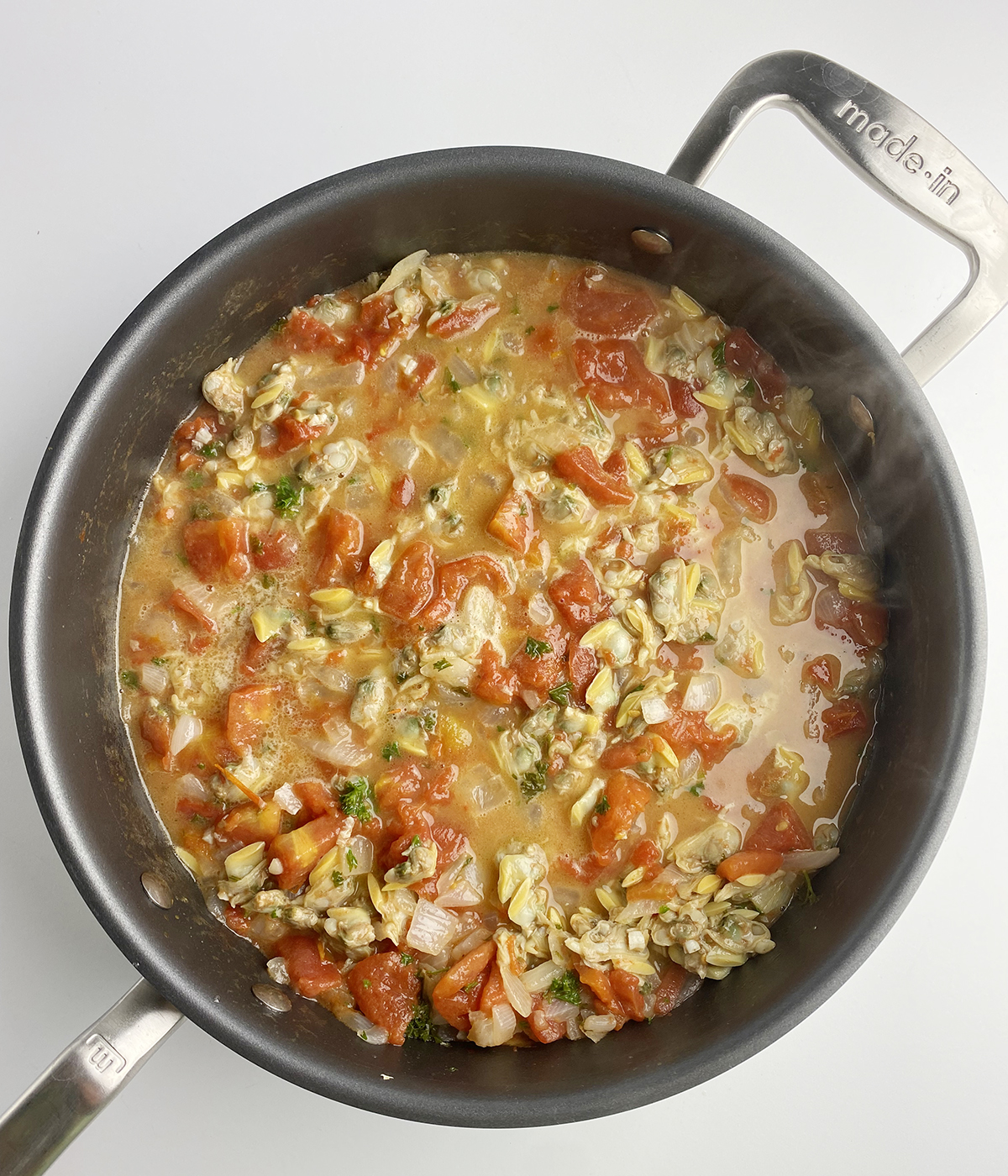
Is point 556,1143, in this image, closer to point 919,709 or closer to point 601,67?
point 919,709

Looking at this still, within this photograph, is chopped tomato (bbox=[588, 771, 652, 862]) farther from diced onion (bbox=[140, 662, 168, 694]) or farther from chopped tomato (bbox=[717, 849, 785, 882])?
diced onion (bbox=[140, 662, 168, 694])

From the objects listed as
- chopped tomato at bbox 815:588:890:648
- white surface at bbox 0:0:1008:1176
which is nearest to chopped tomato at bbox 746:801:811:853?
chopped tomato at bbox 815:588:890:648

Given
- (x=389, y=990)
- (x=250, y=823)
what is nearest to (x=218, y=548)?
(x=250, y=823)

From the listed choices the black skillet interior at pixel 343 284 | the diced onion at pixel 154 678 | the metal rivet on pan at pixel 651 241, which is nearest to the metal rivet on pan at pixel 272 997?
the black skillet interior at pixel 343 284

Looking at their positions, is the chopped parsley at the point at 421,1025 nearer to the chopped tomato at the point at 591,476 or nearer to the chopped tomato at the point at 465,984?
the chopped tomato at the point at 465,984

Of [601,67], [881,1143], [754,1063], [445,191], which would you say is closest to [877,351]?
[445,191]

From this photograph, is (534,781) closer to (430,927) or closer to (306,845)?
(430,927)
